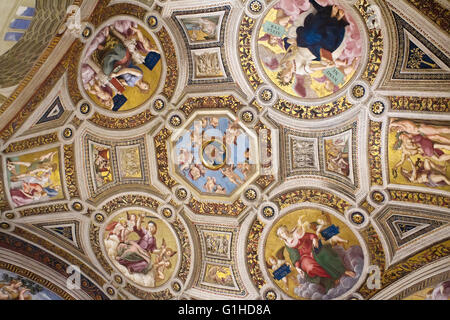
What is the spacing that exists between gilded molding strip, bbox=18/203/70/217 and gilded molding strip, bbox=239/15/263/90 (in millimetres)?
5880

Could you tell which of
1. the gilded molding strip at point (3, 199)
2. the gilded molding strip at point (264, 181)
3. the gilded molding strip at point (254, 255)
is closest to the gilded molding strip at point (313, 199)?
the gilded molding strip at point (264, 181)

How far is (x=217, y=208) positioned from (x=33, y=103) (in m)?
5.18

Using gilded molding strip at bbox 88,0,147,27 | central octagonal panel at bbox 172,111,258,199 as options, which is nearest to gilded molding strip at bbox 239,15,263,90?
central octagonal panel at bbox 172,111,258,199

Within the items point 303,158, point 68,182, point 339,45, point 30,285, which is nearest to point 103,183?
point 68,182

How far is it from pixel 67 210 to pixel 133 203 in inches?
68.4

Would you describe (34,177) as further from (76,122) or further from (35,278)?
(35,278)

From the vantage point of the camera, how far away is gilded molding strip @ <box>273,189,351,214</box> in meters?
12.9

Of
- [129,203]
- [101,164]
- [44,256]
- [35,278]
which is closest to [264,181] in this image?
[129,203]

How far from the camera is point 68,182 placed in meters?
14.1

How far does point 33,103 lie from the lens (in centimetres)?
1295

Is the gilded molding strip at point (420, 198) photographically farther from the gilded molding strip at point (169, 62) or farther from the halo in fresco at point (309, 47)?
the gilded molding strip at point (169, 62)

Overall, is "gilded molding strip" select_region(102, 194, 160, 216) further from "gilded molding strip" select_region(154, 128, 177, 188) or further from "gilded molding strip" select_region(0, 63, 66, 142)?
"gilded molding strip" select_region(0, 63, 66, 142)
